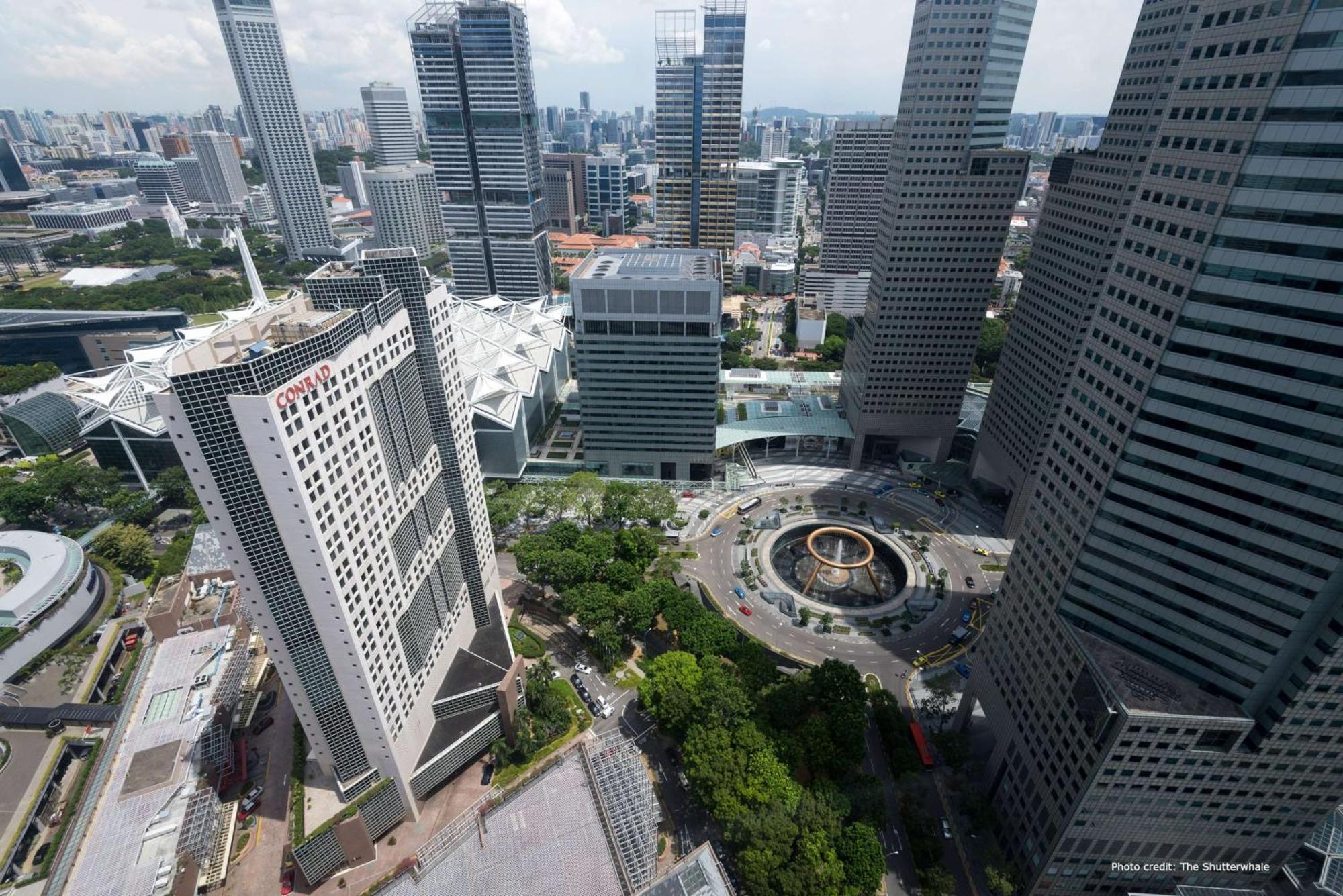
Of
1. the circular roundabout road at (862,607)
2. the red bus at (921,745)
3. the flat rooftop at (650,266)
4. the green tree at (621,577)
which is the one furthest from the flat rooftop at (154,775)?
the red bus at (921,745)

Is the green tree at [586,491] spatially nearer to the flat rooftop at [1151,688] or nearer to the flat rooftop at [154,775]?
the flat rooftop at [154,775]

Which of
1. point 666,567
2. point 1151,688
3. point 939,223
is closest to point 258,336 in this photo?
point 666,567

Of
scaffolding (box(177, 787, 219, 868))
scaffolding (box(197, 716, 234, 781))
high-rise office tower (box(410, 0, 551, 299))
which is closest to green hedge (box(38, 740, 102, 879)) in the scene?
scaffolding (box(197, 716, 234, 781))

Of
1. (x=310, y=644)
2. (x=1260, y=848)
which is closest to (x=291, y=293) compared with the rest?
(x=310, y=644)

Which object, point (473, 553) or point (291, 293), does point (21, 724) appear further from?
point (291, 293)

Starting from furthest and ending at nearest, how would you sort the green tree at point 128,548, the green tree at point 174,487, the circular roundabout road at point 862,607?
the green tree at point 174,487
the green tree at point 128,548
the circular roundabout road at point 862,607
